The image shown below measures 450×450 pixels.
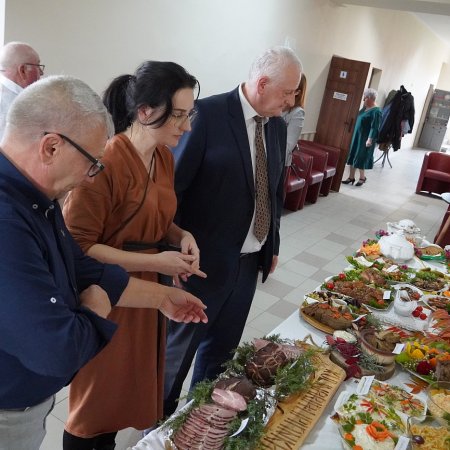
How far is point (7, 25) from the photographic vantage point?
2875 mm

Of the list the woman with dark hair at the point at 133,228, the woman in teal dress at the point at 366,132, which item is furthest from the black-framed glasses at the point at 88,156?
the woman in teal dress at the point at 366,132

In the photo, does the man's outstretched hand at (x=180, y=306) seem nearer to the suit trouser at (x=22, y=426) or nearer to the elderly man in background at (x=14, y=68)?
the suit trouser at (x=22, y=426)

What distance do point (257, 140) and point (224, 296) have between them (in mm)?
697

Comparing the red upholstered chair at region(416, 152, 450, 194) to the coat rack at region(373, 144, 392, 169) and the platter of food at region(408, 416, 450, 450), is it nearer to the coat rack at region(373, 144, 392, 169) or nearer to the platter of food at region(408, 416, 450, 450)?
the coat rack at region(373, 144, 392, 169)

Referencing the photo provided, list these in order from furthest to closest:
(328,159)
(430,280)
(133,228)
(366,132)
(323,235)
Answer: (366,132), (328,159), (323,235), (430,280), (133,228)

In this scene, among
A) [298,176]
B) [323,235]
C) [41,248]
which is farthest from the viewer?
[298,176]

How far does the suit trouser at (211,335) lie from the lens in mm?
2004

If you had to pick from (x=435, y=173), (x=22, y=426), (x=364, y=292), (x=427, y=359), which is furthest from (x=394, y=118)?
(x=22, y=426)

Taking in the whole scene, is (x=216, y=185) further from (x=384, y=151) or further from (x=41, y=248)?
(x=384, y=151)

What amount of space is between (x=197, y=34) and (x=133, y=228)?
363cm

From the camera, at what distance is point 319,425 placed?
53.9 inches

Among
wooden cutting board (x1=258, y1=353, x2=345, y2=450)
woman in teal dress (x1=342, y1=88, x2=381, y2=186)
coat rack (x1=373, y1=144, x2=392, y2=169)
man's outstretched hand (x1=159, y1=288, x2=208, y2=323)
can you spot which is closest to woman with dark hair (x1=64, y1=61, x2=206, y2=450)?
man's outstretched hand (x1=159, y1=288, x2=208, y2=323)

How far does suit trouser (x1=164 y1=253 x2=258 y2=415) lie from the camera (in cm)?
200

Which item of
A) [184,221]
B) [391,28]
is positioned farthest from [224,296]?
[391,28]
